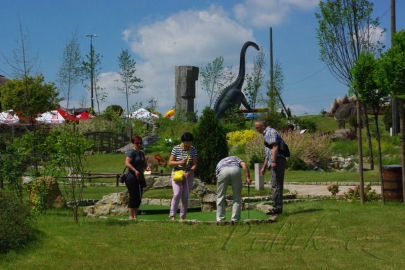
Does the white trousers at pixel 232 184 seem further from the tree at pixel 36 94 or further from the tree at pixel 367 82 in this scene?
the tree at pixel 36 94

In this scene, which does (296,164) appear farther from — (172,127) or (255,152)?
(172,127)

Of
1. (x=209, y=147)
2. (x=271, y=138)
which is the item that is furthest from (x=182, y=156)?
(x=209, y=147)

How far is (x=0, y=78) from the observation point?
159ft

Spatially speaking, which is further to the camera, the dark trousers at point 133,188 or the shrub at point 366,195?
the shrub at point 366,195

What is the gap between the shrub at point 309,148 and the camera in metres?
23.1

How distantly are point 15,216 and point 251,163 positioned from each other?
53.4 ft

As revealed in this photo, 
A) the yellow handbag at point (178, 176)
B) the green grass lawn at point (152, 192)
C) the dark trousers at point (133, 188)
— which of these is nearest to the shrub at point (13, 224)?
the dark trousers at point (133, 188)

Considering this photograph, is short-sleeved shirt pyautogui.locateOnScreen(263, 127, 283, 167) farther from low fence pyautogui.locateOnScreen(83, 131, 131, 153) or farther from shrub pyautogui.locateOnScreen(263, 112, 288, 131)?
low fence pyautogui.locateOnScreen(83, 131, 131, 153)

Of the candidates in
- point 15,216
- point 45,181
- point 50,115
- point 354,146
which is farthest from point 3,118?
point 15,216

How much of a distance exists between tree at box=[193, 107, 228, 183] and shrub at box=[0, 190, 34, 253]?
8.32 metres

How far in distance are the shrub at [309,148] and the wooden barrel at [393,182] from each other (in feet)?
37.5

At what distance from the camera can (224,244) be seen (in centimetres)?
753

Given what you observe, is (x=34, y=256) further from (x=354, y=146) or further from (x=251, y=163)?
(x=354, y=146)

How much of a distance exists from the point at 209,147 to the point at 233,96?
29757 mm
